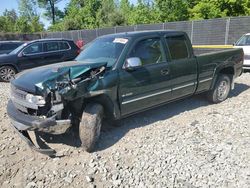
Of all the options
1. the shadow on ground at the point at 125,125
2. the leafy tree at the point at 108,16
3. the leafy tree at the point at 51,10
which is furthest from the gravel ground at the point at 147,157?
the leafy tree at the point at 51,10

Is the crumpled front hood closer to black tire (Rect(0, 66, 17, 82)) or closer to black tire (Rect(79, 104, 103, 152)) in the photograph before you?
black tire (Rect(79, 104, 103, 152))

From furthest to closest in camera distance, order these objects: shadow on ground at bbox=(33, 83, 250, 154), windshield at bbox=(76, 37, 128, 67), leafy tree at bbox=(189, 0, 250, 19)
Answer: leafy tree at bbox=(189, 0, 250, 19) < windshield at bbox=(76, 37, 128, 67) < shadow on ground at bbox=(33, 83, 250, 154)

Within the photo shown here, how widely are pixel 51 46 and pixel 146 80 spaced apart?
24.4ft

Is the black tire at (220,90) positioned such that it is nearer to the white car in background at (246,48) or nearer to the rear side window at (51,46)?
the white car in background at (246,48)

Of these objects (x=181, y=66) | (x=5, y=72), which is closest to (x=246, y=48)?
(x=181, y=66)

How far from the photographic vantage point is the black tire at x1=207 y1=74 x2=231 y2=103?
649 cm

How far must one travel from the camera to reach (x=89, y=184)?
353 cm

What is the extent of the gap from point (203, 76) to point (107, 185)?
3.59 metres

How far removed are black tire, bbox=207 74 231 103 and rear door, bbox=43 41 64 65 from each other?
692 centimetres

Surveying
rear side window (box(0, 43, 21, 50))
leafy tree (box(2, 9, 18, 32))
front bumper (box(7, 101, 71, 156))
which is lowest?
front bumper (box(7, 101, 71, 156))

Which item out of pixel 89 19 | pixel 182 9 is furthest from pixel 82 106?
pixel 89 19

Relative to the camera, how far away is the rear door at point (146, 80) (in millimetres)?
4621

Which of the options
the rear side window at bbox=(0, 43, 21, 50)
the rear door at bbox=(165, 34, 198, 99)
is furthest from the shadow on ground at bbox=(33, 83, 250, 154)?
the rear side window at bbox=(0, 43, 21, 50)

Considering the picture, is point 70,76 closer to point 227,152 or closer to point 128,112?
point 128,112
